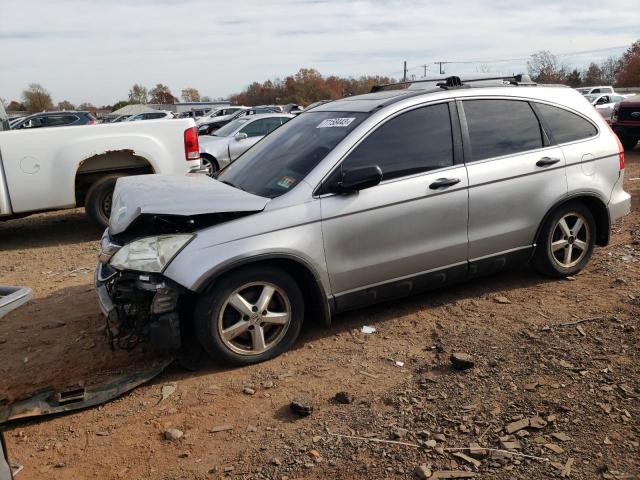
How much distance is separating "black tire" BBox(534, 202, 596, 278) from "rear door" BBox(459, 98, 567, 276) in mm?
154

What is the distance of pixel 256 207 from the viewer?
12.2 feet

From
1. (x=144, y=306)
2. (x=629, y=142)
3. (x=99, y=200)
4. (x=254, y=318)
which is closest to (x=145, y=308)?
(x=144, y=306)

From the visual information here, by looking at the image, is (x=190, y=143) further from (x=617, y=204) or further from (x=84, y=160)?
(x=617, y=204)

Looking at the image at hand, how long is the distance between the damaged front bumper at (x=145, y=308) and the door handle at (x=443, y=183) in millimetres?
1984

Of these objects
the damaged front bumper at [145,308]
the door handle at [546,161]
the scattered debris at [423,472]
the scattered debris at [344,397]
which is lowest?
the scattered debris at [423,472]

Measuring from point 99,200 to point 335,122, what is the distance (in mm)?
4480

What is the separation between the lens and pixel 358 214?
3920mm

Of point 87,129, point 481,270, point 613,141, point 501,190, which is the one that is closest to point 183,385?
point 481,270

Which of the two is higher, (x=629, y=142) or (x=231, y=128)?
(x=231, y=128)

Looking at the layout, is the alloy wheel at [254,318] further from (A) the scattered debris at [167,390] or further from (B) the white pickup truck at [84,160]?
(B) the white pickup truck at [84,160]

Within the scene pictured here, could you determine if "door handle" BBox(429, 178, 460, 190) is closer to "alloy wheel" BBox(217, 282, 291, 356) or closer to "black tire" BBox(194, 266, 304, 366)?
"black tire" BBox(194, 266, 304, 366)

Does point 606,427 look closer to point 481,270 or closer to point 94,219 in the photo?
point 481,270

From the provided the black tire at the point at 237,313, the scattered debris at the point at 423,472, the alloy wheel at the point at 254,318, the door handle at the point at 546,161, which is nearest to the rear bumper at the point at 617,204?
the door handle at the point at 546,161

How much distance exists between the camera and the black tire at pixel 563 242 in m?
4.79
